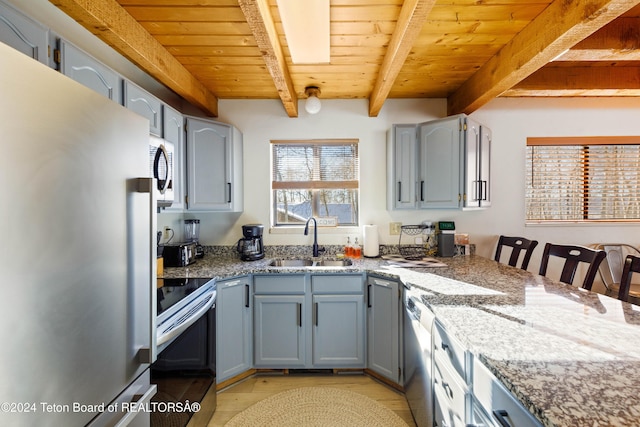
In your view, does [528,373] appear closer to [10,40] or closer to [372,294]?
[372,294]

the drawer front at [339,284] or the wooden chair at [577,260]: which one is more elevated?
the wooden chair at [577,260]

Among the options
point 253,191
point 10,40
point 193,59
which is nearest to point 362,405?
point 253,191

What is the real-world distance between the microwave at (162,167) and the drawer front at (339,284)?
1212mm

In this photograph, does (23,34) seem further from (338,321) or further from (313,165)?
(338,321)

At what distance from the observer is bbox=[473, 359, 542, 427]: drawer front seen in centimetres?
68

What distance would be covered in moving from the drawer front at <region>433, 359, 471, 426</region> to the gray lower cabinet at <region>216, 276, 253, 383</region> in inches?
53.4

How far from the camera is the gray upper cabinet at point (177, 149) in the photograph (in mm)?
1999

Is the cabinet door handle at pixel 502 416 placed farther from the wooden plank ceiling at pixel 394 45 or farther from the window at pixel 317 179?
the window at pixel 317 179

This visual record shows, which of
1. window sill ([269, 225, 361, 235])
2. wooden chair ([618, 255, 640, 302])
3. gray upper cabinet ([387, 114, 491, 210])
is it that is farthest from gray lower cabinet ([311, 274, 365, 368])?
wooden chair ([618, 255, 640, 302])

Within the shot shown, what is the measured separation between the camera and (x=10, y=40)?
3.18 ft

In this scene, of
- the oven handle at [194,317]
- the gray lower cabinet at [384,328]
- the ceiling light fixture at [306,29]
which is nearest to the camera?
the oven handle at [194,317]

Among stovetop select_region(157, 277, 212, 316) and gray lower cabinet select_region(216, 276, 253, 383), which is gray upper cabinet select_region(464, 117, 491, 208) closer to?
gray lower cabinet select_region(216, 276, 253, 383)

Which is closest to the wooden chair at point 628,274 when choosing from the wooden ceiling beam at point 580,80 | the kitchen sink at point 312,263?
the wooden ceiling beam at point 580,80

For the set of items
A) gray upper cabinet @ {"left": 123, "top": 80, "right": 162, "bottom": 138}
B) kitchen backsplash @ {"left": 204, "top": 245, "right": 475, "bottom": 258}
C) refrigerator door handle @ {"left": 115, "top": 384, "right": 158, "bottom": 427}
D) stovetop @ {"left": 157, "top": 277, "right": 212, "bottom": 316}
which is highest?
gray upper cabinet @ {"left": 123, "top": 80, "right": 162, "bottom": 138}
